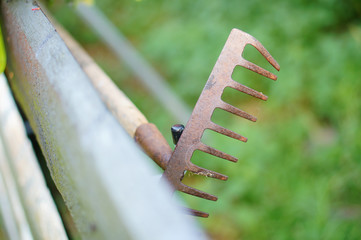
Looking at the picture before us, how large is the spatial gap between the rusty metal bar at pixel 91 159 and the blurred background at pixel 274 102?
863 millimetres

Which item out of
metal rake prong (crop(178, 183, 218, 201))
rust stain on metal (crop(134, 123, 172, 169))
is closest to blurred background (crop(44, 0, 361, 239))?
rust stain on metal (crop(134, 123, 172, 169))

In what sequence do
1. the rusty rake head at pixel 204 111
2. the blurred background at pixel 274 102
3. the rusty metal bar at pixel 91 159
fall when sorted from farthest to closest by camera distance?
the blurred background at pixel 274 102 < the rusty rake head at pixel 204 111 < the rusty metal bar at pixel 91 159

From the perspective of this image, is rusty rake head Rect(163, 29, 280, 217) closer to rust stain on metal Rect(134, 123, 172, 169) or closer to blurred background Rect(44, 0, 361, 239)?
rust stain on metal Rect(134, 123, 172, 169)

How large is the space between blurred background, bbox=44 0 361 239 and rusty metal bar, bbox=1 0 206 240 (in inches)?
34.0

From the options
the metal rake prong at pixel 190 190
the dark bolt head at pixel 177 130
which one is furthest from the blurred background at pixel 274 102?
the metal rake prong at pixel 190 190

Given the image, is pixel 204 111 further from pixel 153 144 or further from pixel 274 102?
pixel 274 102

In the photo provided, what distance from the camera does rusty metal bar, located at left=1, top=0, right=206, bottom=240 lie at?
48 centimetres

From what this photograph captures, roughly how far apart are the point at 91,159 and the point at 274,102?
2.94m

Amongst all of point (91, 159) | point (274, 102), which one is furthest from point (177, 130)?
point (274, 102)

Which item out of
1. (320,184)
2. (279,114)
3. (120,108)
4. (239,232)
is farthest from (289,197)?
(120,108)

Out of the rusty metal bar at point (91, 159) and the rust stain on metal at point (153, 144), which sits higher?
the rusty metal bar at point (91, 159)

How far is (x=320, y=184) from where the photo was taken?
8.40ft

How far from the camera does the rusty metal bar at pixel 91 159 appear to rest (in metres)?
0.48

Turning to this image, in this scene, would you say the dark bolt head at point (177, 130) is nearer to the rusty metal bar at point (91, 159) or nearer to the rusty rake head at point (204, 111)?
the rusty rake head at point (204, 111)
